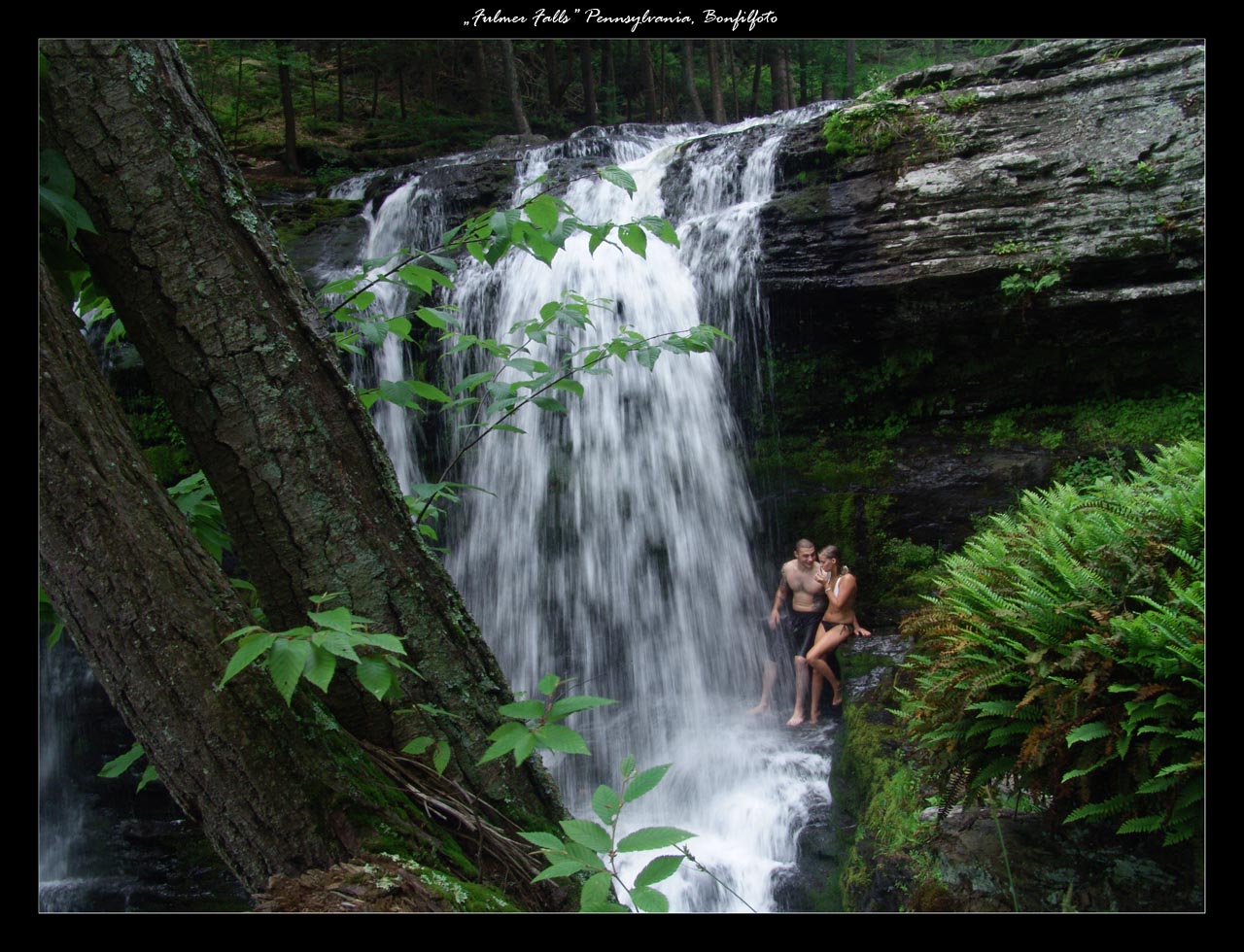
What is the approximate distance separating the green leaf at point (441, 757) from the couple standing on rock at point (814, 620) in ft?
16.7

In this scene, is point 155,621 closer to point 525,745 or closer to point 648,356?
point 525,745

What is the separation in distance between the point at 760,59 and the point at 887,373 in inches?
731

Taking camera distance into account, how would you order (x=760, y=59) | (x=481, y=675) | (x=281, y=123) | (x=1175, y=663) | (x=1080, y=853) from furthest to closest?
(x=760, y=59)
(x=281, y=123)
(x=1080, y=853)
(x=1175, y=663)
(x=481, y=675)

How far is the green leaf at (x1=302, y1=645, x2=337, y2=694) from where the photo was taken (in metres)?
1.45

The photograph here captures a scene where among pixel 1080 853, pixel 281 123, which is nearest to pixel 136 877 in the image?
pixel 1080 853

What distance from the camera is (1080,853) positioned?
9.18 ft

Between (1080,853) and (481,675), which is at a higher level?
(481,675)

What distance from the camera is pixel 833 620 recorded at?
270 inches

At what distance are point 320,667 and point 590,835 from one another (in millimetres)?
728

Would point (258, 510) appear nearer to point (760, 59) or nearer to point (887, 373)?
point (887, 373)

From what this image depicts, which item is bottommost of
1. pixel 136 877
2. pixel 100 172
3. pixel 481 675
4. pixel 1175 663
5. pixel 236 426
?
pixel 136 877

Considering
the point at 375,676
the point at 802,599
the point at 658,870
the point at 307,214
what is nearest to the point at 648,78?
the point at 307,214

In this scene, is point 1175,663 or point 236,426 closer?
point 236,426

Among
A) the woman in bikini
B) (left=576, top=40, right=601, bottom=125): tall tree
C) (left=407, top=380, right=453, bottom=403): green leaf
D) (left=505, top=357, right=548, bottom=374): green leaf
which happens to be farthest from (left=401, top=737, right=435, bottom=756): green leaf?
A: (left=576, top=40, right=601, bottom=125): tall tree
